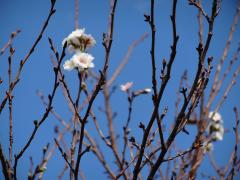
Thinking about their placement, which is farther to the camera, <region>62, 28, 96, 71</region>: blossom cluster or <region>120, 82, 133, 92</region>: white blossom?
<region>120, 82, 133, 92</region>: white blossom

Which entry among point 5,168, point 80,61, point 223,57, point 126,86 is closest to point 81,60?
point 80,61

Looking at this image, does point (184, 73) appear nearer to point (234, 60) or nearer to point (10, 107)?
point (234, 60)

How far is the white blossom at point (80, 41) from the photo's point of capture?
1866mm

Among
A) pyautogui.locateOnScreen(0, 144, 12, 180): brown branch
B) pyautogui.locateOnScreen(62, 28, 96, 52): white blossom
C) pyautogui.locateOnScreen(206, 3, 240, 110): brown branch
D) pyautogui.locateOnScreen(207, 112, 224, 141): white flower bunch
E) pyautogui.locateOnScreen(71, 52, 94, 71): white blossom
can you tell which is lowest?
pyautogui.locateOnScreen(0, 144, 12, 180): brown branch

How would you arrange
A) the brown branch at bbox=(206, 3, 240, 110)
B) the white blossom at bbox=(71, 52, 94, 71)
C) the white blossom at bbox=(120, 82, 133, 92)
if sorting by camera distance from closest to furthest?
the white blossom at bbox=(71, 52, 94, 71) < the white blossom at bbox=(120, 82, 133, 92) < the brown branch at bbox=(206, 3, 240, 110)

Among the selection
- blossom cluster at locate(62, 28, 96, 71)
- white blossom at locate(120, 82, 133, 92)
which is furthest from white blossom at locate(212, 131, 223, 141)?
blossom cluster at locate(62, 28, 96, 71)

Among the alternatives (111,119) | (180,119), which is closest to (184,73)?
(111,119)

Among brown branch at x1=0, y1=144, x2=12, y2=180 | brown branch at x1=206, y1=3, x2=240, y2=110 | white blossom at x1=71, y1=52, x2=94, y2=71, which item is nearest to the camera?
brown branch at x1=0, y1=144, x2=12, y2=180

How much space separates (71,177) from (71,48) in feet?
2.81

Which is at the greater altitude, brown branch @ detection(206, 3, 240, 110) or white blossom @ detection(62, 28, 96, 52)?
brown branch @ detection(206, 3, 240, 110)

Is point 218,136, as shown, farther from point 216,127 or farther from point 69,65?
point 69,65

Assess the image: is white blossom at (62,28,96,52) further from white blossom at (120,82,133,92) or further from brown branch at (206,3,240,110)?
brown branch at (206,3,240,110)

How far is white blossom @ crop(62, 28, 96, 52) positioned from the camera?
1.87 metres

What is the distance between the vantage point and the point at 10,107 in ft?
5.14
